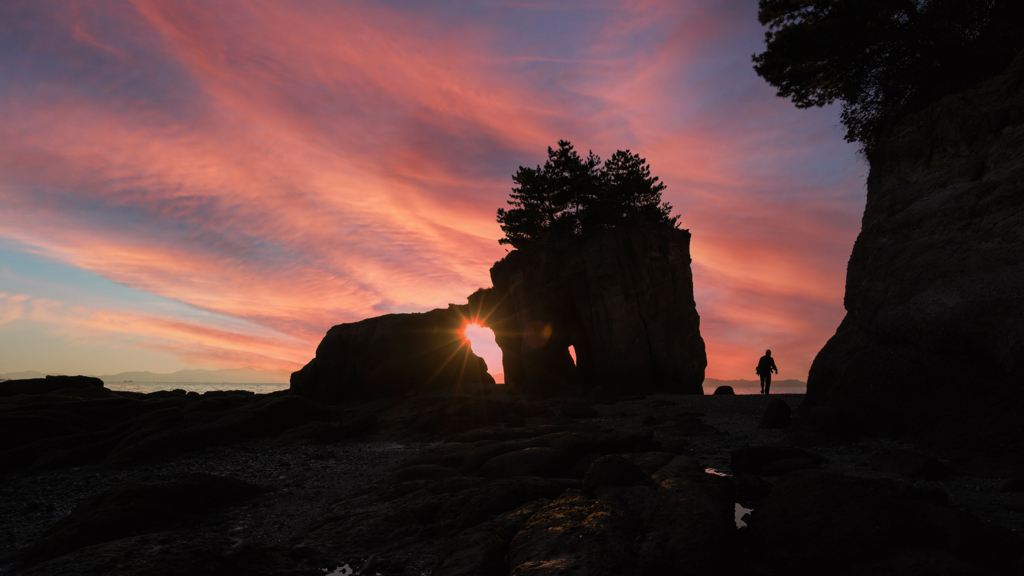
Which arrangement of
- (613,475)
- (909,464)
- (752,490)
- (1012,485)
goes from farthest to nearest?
(909,464) → (752,490) → (613,475) → (1012,485)

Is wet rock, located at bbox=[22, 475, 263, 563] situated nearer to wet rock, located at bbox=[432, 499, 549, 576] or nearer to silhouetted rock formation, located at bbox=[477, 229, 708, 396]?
wet rock, located at bbox=[432, 499, 549, 576]

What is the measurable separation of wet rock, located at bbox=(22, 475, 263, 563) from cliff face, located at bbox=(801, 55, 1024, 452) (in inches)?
642

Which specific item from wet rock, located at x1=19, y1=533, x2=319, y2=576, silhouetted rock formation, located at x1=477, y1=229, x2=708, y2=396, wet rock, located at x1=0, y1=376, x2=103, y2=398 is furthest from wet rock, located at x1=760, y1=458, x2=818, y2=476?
wet rock, located at x1=0, y1=376, x2=103, y2=398

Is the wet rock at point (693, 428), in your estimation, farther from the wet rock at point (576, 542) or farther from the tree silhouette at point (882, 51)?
the tree silhouette at point (882, 51)

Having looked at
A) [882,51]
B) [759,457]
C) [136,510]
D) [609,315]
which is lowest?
[136,510]

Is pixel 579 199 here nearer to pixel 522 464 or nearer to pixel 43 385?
pixel 522 464

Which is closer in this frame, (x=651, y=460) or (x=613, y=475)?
(x=613, y=475)

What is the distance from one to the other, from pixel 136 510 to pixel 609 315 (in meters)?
29.8

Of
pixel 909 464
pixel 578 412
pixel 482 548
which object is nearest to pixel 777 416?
pixel 909 464

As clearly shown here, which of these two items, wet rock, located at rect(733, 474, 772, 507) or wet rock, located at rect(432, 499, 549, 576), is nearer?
wet rock, located at rect(432, 499, 549, 576)

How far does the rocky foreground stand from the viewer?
564cm

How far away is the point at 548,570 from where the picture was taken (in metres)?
5.23

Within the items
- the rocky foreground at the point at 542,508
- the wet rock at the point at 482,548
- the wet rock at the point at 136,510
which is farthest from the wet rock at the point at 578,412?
the wet rock at the point at 482,548

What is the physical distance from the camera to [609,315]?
113ft
